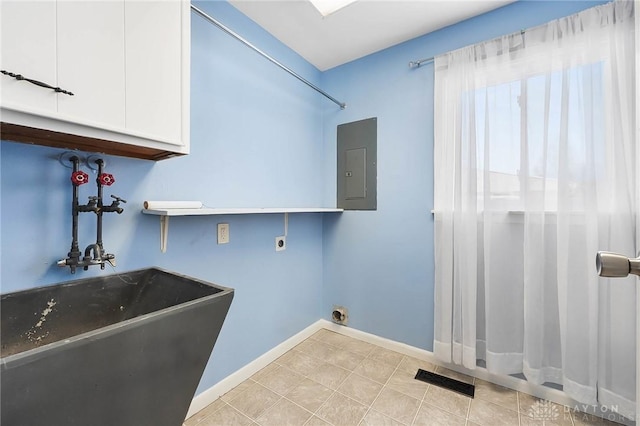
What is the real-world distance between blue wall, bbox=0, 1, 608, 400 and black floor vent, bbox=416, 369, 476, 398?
0.24 meters

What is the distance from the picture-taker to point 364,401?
1.56 meters

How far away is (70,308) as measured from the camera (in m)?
1.01

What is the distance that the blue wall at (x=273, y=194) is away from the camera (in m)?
1.03

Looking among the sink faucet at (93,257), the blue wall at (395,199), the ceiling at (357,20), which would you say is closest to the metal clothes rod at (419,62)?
the blue wall at (395,199)

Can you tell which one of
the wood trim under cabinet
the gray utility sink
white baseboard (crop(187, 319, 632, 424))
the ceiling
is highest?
the ceiling

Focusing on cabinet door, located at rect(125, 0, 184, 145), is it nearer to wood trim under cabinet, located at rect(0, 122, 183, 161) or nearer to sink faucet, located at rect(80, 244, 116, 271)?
wood trim under cabinet, located at rect(0, 122, 183, 161)

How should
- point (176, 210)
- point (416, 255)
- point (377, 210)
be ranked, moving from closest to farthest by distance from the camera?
point (176, 210) → point (416, 255) → point (377, 210)

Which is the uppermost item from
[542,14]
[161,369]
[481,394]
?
[542,14]

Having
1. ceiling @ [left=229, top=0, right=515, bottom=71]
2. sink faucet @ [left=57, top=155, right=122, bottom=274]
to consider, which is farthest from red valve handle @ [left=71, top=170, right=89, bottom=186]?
ceiling @ [left=229, top=0, right=515, bottom=71]

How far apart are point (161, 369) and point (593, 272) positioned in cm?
201

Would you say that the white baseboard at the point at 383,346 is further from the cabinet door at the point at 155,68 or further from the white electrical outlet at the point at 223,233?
the cabinet door at the point at 155,68

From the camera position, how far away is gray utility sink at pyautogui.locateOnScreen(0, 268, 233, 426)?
0.57m

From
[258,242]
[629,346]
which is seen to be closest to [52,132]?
[258,242]

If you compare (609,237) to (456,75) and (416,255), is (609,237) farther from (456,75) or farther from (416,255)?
(456,75)
